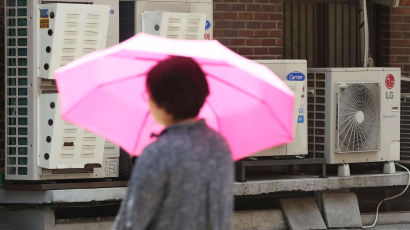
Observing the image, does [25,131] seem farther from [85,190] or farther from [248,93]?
[248,93]

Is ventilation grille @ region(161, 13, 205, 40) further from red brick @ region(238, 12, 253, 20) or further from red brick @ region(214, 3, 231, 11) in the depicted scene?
red brick @ region(238, 12, 253, 20)

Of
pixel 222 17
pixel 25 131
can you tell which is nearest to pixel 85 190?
pixel 25 131

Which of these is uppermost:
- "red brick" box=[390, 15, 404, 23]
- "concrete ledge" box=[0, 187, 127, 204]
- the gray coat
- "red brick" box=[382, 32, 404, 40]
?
"red brick" box=[390, 15, 404, 23]

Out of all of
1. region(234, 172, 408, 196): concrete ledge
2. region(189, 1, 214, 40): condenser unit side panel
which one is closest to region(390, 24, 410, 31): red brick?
region(234, 172, 408, 196): concrete ledge

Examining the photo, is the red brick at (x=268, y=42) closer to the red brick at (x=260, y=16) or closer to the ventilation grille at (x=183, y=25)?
the red brick at (x=260, y=16)

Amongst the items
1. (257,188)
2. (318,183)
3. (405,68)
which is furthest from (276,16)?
(257,188)

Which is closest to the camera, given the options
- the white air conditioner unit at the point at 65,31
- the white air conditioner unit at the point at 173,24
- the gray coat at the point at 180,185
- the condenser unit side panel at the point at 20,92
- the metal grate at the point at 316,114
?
the gray coat at the point at 180,185

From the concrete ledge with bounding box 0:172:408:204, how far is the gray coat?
573 centimetres

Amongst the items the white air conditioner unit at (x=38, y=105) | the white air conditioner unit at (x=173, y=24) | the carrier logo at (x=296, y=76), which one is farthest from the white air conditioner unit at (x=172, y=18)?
the carrier logo at (x=296, y=76)

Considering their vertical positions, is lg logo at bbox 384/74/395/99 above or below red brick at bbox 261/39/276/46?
below

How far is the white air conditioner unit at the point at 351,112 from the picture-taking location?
10438 millimetres

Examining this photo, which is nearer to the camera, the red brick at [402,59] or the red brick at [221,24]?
the red brick at [221,24]

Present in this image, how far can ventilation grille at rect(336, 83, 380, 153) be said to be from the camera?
10445mm

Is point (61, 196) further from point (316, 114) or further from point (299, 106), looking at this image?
point (316, 114)
